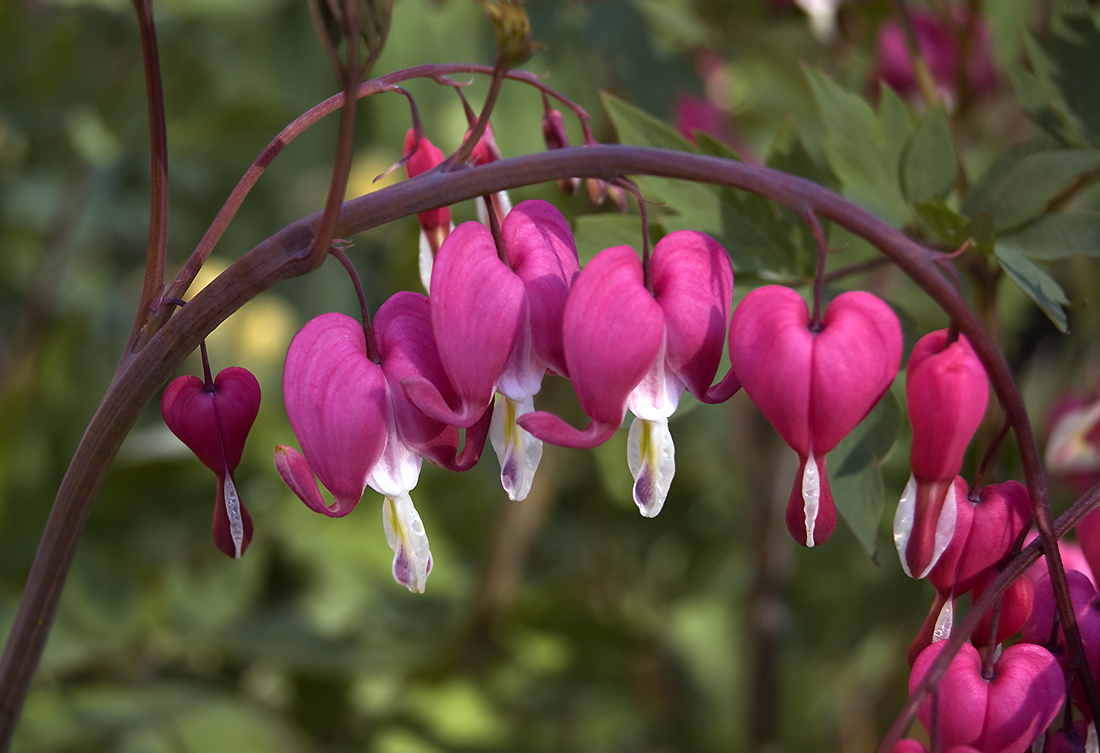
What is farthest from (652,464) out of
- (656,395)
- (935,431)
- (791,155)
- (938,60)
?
(938,60)

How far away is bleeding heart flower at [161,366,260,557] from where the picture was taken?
1.73 feet

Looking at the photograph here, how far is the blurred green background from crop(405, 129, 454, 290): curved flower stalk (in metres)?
0.58

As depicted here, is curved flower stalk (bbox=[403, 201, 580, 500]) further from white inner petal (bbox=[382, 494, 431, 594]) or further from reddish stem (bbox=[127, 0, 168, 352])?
reddish stem (bbox=[127, 0, 168, 352])

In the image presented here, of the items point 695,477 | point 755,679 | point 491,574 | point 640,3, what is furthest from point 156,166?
point 695,477

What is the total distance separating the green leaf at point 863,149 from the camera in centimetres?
71

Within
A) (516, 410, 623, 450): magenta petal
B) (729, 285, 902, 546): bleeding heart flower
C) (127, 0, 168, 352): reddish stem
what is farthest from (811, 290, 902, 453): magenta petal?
(127, 0, 168, 352): reddish stem

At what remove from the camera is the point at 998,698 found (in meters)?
0.49

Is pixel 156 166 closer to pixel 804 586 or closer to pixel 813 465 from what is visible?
pixel 813 465

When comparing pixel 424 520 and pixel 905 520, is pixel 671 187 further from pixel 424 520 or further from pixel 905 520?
pixel 424 520

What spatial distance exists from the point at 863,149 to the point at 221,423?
49 centimetres

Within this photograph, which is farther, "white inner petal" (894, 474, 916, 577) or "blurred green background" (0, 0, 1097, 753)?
"blurred green background" (0, 0, 1097, 753)

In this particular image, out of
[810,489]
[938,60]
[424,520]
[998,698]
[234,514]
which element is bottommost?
[998,698]

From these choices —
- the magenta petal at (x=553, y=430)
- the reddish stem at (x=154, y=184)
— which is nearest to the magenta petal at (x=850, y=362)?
the magenta petal at (x=553, y=430)

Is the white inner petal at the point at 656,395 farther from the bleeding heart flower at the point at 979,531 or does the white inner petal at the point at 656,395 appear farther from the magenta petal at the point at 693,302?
the bleeding heart flower at the point at 979,531
